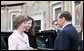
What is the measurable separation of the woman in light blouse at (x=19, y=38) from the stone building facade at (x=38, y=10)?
11407 millimetres

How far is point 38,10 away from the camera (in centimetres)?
1992

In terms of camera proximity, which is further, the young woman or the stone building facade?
the stone building facade

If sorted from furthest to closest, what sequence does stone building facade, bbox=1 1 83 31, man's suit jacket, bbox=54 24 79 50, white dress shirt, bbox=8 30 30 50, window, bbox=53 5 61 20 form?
window, bbox=53 5 61 20
stone building facade, bbox=1 1 83 31
man's suit jacket, bbox=54 24 79 50
white dress shirt, bbox=8 30 30 50

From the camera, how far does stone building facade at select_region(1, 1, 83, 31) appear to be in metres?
17.5

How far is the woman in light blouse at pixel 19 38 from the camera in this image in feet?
12.2

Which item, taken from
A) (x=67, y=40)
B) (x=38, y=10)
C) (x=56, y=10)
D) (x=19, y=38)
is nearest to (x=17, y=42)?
(x=19, y=38)

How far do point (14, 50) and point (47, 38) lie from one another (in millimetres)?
2341

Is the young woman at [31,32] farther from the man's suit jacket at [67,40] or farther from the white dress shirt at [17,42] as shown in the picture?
the man's suit jacket at [67,40]

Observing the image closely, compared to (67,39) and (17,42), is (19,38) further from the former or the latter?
(67,39)

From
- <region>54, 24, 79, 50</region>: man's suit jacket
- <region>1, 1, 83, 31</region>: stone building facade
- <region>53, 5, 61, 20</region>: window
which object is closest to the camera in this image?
<region>54, 24, 79, 50</region>: man's suit jacket

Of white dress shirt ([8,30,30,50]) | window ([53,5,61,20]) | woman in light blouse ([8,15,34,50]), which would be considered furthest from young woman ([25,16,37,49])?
window ([53,5,61,20])

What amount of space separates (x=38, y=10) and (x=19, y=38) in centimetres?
1619

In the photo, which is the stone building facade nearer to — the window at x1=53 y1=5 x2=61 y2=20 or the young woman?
the window at x1=53 y1=5 x2=61 y2=20

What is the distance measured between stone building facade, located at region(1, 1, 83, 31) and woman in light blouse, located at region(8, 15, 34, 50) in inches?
449
